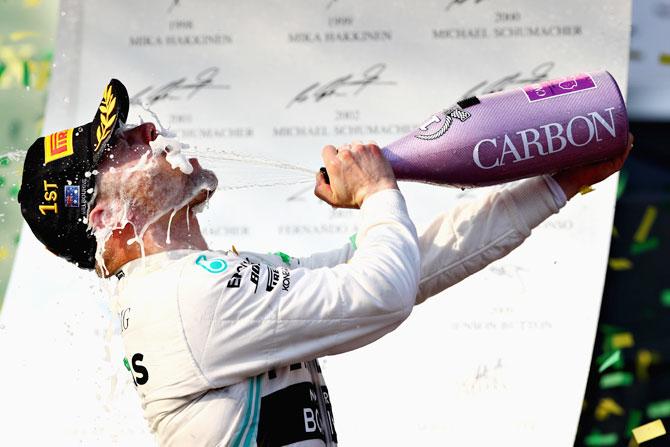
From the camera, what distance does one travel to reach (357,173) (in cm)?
189

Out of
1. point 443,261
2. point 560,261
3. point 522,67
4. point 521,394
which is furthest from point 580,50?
point 443,261

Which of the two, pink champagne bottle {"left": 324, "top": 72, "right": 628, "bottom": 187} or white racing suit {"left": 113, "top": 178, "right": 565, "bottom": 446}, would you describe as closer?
white racing suit {"left": 113, "top": 178, "right": 565, "bottom": 446}

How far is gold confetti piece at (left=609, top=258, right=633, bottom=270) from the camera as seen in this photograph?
117 inches

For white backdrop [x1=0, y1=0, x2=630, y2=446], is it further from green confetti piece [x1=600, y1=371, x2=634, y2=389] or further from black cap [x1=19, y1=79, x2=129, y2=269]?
black cap [x1=19, y1=79, x2=129, y2=269]

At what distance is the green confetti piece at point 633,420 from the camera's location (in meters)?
2.94

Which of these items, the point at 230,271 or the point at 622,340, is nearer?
the point at 230,271

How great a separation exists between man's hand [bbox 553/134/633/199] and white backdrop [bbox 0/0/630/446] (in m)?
0.88

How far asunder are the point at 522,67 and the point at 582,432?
0.94 metres

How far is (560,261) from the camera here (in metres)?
2.94

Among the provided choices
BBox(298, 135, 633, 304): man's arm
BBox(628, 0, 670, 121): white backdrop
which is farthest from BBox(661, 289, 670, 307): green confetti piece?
BBox(298, 135, 633, 304): man's arm

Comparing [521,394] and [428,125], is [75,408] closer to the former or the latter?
[521,394]
